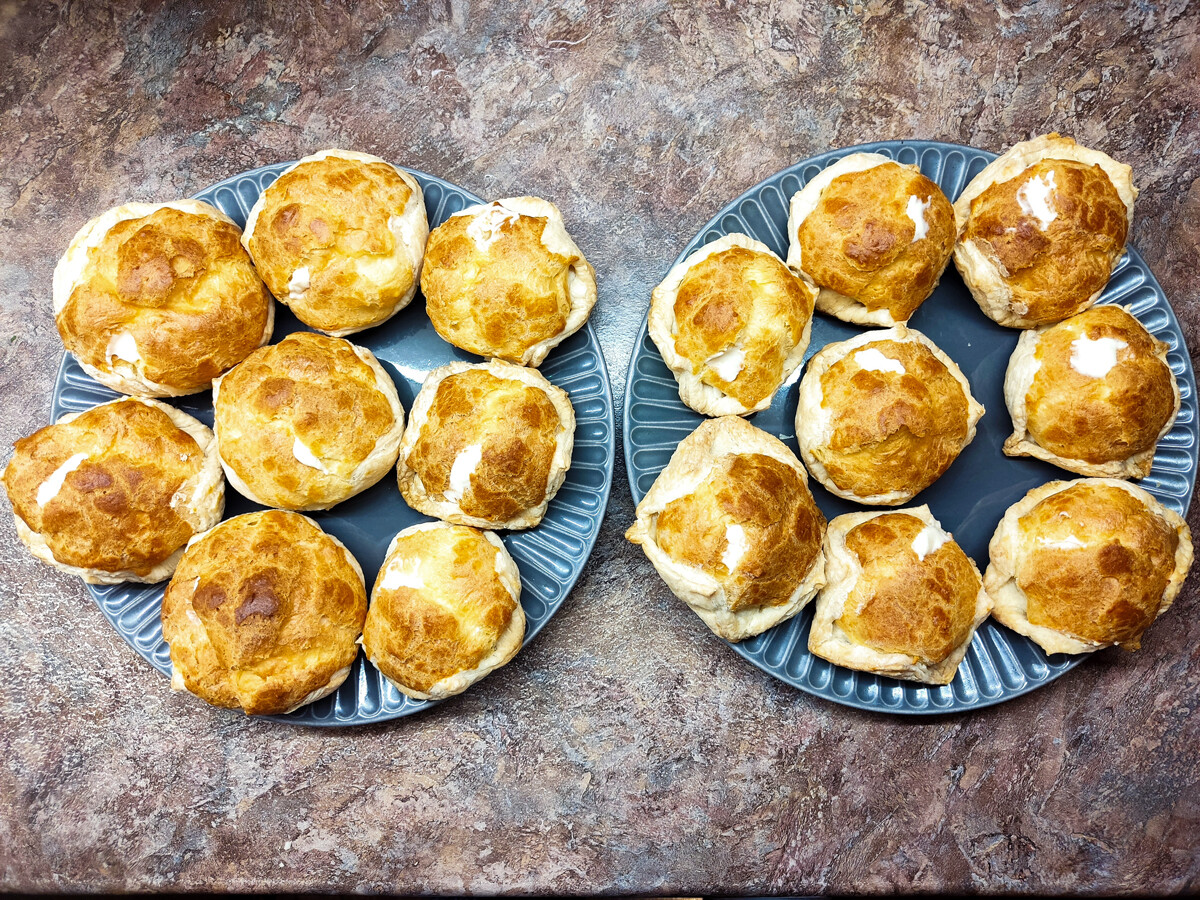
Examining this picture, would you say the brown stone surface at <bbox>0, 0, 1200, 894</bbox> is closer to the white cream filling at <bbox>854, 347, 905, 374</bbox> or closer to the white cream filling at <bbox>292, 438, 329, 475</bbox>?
the white cream filling at <bbox>854, 347, 905, 374</bbox>

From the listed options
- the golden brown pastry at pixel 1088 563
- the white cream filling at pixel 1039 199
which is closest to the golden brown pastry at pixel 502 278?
the white cream filling at pixel 1039 199

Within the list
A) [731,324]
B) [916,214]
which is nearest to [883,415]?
[731,324]

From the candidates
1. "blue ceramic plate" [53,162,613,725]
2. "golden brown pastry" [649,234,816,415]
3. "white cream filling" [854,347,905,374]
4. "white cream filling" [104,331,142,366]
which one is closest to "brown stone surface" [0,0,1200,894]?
"blue ceramic plate" [53,162,613,725]

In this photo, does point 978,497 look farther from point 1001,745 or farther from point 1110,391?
point 1001,745

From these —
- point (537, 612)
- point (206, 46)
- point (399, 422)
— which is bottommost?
point (537, 612)

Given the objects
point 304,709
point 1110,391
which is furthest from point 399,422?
point 1110,391
